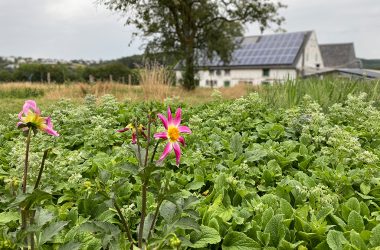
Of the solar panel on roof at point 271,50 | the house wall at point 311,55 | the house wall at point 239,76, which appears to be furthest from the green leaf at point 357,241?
the house wall at point 311,55

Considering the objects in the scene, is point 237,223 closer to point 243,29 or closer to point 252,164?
point 252,164

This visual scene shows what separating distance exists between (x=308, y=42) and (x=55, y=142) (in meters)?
40.4

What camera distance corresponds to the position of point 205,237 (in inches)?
62.6

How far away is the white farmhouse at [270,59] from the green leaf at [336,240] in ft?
112

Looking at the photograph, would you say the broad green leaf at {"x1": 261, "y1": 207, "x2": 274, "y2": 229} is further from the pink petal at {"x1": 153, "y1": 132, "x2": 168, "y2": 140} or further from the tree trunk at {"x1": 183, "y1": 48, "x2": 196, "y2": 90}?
the tree trunk at {"x1": 183, "y1": 48, "x2": 196, "y2": 90}

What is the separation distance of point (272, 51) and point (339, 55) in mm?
15705

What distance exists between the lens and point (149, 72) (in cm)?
952

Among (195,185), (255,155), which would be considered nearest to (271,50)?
(255,155)

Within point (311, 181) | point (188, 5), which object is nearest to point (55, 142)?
point (311, 181)

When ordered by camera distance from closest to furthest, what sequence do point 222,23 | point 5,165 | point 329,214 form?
point 329,214, point 5,165, point 222,23

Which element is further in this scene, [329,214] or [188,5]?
[188,5]

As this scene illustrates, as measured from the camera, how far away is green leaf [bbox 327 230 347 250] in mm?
1532

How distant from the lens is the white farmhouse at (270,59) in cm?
3616

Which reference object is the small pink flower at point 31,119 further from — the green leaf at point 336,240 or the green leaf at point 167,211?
the green leaf at point 336,240
